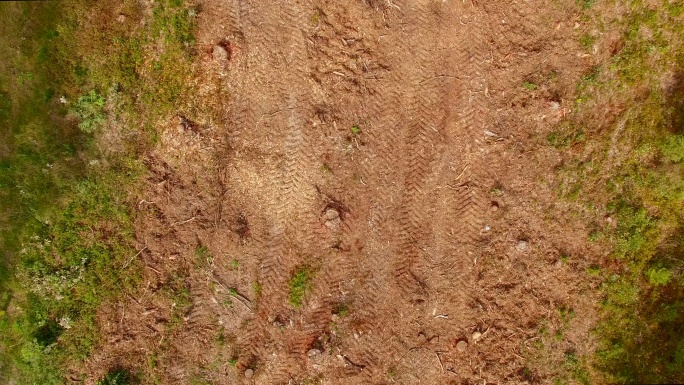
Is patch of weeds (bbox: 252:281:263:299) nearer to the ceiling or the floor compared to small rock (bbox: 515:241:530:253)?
nearer to the floor

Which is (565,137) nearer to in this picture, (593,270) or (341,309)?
(593,270)

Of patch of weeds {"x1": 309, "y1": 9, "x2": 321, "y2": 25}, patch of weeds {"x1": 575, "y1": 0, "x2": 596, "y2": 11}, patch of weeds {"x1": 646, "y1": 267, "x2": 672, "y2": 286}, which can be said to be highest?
patch of weeds {"x1": 575, "y1": 0, "x2": 596, "y2": 11}

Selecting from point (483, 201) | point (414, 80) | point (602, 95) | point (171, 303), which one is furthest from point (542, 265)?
point (171, 303)

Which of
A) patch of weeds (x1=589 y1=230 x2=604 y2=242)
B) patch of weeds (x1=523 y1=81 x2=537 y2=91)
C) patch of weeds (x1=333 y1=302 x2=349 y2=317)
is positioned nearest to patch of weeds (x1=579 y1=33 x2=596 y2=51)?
patch of weeds (x1=523 y1=81 x2=537 y2=91)

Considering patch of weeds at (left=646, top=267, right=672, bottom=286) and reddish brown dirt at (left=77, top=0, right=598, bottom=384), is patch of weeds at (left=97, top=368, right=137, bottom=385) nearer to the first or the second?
reddish brown dirt at (left=77, top=0, right=598, bottom=384)

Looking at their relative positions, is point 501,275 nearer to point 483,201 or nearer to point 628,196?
point 483,201

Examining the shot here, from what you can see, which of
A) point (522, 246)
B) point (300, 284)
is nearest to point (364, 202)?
point (300, 284)

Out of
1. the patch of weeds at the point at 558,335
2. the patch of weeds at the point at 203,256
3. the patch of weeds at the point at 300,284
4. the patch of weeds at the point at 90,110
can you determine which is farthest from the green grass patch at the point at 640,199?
the patch of weeds at the point at 90,110
